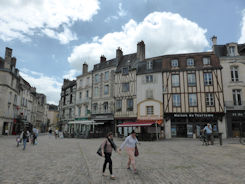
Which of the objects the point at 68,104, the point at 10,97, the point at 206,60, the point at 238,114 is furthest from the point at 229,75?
the point at 10,97

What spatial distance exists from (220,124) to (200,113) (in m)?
2.23

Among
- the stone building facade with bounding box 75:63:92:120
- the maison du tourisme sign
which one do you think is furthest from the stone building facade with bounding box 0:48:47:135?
the maison du tourisme sign

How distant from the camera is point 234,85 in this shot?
1933 cm

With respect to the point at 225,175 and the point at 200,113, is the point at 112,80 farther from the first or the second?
the point at 225,175

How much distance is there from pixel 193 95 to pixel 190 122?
299 centimetres

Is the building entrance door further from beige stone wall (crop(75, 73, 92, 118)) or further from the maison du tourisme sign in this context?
the maison du tourisme sign

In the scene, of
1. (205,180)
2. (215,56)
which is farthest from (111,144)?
(215,56)

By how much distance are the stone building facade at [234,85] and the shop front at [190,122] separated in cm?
127

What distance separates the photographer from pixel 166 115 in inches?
803

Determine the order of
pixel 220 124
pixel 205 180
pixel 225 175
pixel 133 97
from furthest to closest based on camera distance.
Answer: pixel 133 97
pixel 220 124
pixel 225 175
pixel 205 180

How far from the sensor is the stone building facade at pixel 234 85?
18.7 metres

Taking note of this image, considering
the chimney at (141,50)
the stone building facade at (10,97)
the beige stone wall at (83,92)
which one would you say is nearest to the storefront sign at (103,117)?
the beige stone wall at (83,92)

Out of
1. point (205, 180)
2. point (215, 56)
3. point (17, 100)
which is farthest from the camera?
point (17, 100)

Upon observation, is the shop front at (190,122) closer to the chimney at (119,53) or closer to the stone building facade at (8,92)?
the chimney at (119,53)
